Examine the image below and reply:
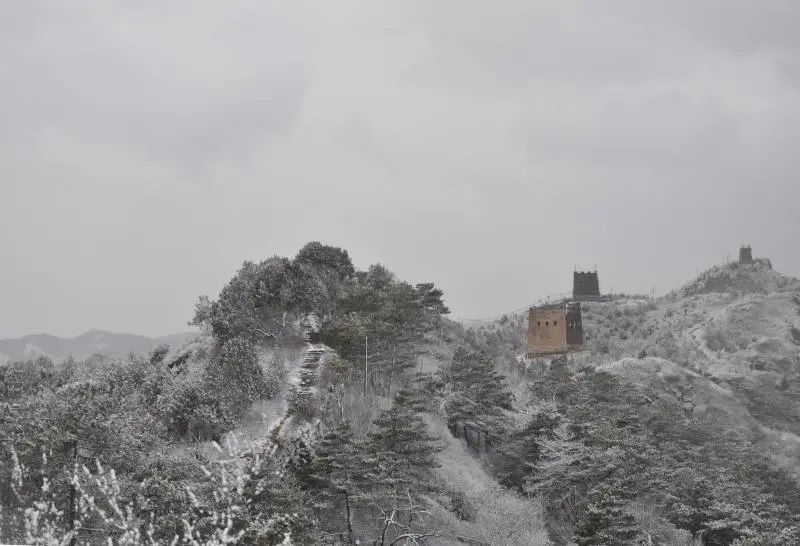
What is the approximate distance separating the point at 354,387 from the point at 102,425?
10.8 metres

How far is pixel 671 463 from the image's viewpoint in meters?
23.8

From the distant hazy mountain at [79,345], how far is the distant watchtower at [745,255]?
304 feet

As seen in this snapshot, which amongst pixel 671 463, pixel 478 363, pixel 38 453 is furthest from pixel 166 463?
pixel 671 463

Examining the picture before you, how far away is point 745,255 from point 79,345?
9863 cm

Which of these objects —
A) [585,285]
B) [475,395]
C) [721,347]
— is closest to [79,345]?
[475,395]

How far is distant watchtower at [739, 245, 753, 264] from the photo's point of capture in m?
99.8

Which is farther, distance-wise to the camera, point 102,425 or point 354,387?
point 354,387

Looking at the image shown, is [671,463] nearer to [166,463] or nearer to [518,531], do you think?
[518,531]

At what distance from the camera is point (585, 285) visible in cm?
9275

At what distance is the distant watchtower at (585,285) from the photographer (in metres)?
92.3

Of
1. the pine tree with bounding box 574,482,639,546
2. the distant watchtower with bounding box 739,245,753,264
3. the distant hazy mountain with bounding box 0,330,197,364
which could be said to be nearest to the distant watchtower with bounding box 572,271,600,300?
the distant watchtower with bounding box 739,245,753,264

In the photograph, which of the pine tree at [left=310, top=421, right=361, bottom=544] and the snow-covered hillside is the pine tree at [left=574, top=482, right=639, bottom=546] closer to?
the pine tree at [left=310, top=421, right=361, bottom=544]

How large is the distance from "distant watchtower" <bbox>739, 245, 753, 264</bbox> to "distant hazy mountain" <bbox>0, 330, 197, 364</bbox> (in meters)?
92.7

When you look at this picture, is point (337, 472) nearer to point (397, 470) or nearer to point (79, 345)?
point (397, 470)
